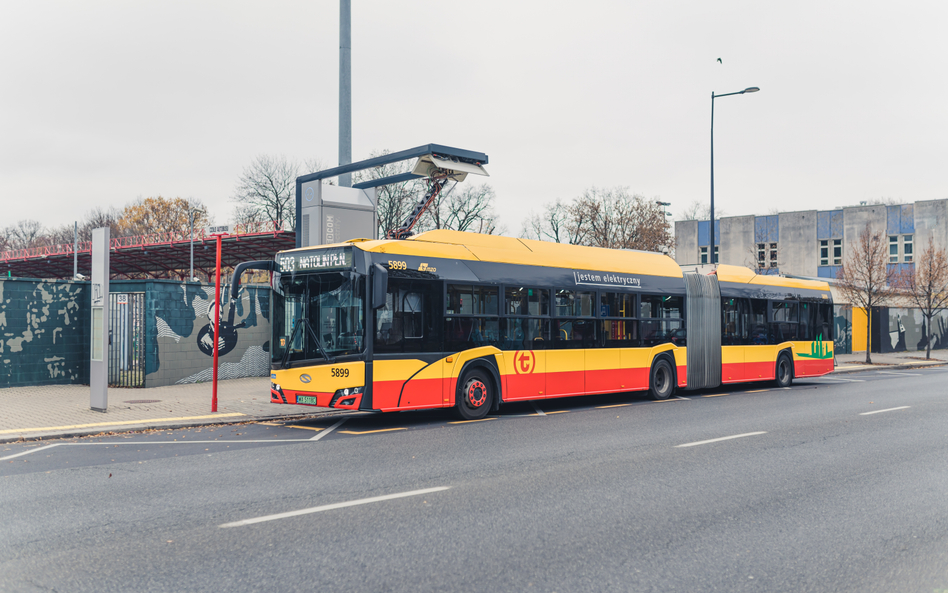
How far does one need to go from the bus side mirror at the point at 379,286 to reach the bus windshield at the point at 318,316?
0.30 meters

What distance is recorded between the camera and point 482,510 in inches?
242

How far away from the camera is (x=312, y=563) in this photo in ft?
15.5

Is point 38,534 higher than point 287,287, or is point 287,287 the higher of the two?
point 287,287

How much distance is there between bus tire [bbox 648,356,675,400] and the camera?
16078 mm

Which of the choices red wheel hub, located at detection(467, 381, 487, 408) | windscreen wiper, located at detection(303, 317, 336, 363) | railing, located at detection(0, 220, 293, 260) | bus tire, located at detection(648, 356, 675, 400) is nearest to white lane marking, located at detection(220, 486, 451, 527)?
windscreen wiper, located at detection(303, 317, 336, 363)

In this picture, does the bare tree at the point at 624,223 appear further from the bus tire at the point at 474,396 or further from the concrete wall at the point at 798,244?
the bus tire at the point at 474,396

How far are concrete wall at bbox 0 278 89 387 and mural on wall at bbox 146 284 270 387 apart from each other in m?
1.75

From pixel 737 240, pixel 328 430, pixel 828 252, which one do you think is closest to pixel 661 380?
pixel 328 430

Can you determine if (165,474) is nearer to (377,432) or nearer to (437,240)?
(377,432)

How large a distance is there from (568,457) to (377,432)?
351 cm

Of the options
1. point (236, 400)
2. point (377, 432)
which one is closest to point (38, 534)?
point (377, 432)

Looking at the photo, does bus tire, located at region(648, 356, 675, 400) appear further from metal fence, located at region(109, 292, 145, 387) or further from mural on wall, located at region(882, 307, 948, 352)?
mural on wall, located at region(882, 307, 948, 352)

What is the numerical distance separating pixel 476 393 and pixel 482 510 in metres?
6.48

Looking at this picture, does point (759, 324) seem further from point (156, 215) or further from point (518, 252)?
point (156, 215)
